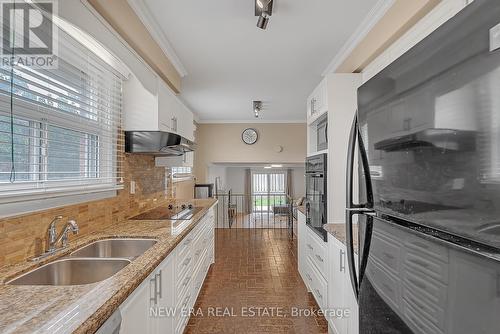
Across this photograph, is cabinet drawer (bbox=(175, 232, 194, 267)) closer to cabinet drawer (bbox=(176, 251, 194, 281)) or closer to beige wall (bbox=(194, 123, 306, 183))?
cabinet drawer (bbox=(176, 251, 194, 281))

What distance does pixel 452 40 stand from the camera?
1.77ft

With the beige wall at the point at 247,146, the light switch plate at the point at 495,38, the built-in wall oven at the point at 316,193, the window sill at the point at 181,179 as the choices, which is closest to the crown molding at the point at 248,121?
the beige wall at the point at 247,146

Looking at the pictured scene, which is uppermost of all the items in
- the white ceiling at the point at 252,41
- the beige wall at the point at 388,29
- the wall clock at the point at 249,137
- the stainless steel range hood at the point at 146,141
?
the white ceiling at the point at 252,41

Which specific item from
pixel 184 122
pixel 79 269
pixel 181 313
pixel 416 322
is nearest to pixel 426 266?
pixel 416 322

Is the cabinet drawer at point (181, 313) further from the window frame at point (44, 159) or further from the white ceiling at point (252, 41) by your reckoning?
the white ceiling at point (252, 41)

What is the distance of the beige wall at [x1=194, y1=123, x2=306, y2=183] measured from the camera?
6398 millimetres

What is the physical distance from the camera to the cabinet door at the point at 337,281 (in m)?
1.86

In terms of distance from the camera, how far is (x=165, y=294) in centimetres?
163

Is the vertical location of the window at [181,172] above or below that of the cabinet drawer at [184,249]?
above

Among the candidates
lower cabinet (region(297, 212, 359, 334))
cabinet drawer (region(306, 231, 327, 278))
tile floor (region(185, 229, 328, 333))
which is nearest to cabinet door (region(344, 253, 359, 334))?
lower cabinet (region(297, 212, 359, 334))

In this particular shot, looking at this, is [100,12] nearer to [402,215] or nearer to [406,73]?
[406,73]

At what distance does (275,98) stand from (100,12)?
10.3 ft

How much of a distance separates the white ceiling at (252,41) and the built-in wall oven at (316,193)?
3.69 feet

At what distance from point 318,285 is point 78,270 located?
203cm
